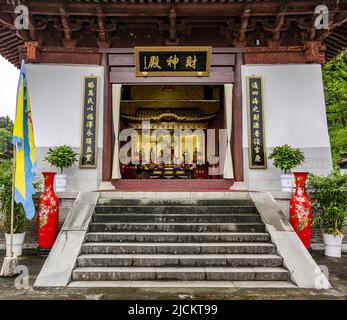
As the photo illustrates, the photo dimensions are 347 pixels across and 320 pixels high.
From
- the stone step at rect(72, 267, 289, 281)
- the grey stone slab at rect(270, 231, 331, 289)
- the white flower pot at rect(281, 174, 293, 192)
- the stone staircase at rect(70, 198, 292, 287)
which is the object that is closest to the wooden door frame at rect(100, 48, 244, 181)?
the white flower pot at rect(281, 174, 293, 192)

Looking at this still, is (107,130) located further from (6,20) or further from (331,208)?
(331,208)

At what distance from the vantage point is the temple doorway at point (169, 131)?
12.3 meters

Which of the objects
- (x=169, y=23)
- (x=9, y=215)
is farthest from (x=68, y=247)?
(x=169, y=23)

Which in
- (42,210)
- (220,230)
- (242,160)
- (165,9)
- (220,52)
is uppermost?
(165,9)

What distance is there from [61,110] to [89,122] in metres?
0.75

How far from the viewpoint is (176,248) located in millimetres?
4453

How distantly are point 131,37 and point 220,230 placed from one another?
5316 millimetres

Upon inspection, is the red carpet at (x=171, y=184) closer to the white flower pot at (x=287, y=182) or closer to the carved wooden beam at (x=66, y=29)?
the white flower pot at (x=287, y=182)

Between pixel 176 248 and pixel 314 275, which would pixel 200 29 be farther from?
pixel 314 275

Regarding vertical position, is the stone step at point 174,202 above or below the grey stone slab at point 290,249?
above

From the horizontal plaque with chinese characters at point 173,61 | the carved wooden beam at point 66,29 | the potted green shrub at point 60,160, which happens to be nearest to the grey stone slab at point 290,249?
the horizontal plaque with chinese characters at point 173,61

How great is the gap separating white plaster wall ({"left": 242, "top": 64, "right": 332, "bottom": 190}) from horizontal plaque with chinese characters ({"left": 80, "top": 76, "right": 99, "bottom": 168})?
3661mm

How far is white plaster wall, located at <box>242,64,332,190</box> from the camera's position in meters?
6.97

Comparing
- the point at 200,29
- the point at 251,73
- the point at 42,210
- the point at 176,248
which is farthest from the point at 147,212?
the point at 200,29
